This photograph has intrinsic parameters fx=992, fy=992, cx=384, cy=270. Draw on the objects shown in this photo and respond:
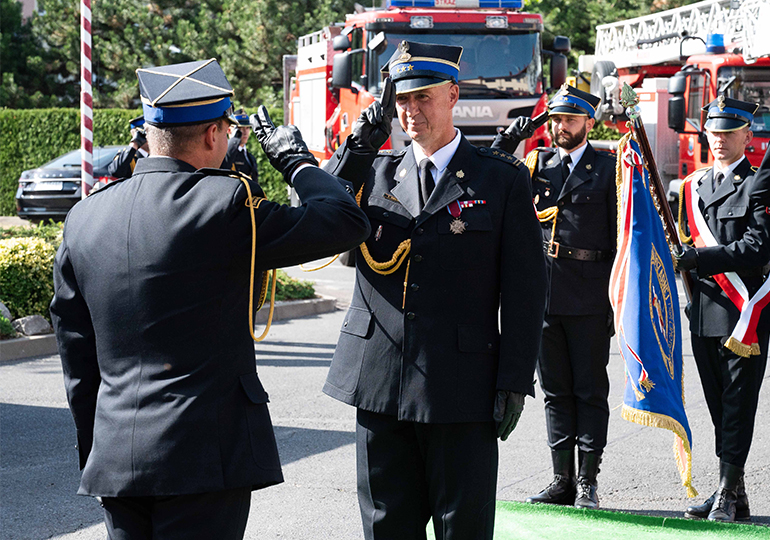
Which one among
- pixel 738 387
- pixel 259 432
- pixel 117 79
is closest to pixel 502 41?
pixel 738 387

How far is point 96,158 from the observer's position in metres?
20.4

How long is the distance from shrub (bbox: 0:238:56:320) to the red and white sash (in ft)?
20.9

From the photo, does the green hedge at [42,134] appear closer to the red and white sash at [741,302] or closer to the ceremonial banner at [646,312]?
the red and white sash at [741,302]

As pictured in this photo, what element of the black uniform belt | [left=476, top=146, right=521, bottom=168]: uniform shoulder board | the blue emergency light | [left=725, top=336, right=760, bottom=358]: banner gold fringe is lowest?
[left=725, top=336, right=760, bottom=358]: banner gold fringe

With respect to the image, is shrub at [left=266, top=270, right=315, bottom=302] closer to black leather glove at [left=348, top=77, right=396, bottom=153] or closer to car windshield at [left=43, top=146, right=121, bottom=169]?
black leather glove at [left=348, top=77, right=396, bottom=153]

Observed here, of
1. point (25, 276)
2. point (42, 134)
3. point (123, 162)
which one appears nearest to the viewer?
point (123, 162)

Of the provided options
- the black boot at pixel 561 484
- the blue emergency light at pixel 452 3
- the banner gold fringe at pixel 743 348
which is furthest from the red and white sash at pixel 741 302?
the blue emergency light at pixel 452 3

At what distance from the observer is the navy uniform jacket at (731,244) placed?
488cm

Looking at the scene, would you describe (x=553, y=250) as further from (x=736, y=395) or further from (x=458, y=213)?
(x=458, y=213)

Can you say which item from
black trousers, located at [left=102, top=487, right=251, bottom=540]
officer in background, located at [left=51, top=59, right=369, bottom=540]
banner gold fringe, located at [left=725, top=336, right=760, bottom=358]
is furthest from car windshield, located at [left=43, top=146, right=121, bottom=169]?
black trousers, located at [left=102, top=487, right=251, bottom=540]

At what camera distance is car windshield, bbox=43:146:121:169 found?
20047 mm

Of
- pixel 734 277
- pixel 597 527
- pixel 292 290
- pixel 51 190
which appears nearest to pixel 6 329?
pixel 292 290

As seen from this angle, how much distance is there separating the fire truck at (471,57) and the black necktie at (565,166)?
8080 millimetres

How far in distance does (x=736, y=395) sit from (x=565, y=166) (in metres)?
1.50
